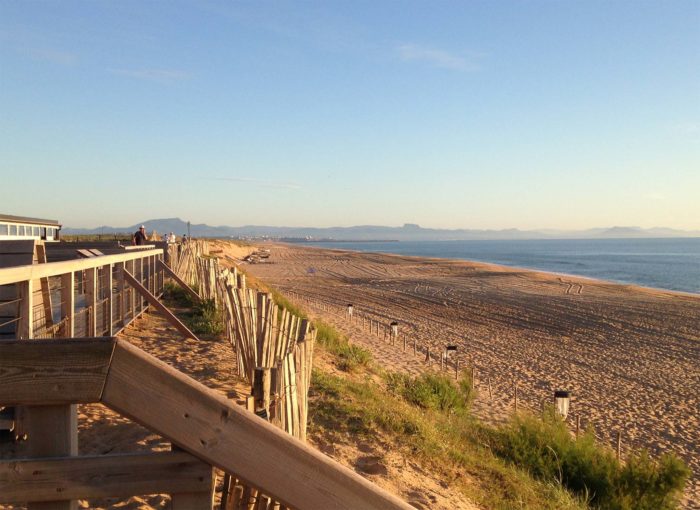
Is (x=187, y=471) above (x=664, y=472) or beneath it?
above

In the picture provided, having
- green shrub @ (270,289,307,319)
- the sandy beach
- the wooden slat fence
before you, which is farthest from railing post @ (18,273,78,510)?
green shrub @ (270,289,307,319)

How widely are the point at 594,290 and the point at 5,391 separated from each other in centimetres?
4093

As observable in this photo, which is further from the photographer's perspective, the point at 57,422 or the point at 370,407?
the point at 370,407

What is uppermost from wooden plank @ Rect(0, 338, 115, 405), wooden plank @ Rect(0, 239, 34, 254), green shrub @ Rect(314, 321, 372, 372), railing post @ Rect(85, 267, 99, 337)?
wooden plank @ Rect(0, 239, 34, 254)

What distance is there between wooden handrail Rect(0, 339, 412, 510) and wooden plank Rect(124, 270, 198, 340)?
20.1 ft

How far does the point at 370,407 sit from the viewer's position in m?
6.57

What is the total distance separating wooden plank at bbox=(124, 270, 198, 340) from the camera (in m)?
7.36

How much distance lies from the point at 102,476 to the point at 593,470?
660 cm

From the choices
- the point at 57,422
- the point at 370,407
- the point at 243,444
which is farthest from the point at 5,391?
the point at 370,407

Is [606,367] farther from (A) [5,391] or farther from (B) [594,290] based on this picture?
(B) [594,290]

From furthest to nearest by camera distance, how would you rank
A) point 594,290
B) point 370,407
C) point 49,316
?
point 594,290
point 370,407
point 49,316

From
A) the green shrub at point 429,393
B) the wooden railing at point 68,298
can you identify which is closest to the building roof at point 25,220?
the wooden railing at point 68,298

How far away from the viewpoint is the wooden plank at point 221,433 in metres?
1.43

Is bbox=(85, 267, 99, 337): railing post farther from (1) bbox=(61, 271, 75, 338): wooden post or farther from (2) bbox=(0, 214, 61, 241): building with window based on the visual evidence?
(2) bbox=(0, 214, 61, 241): building with window
